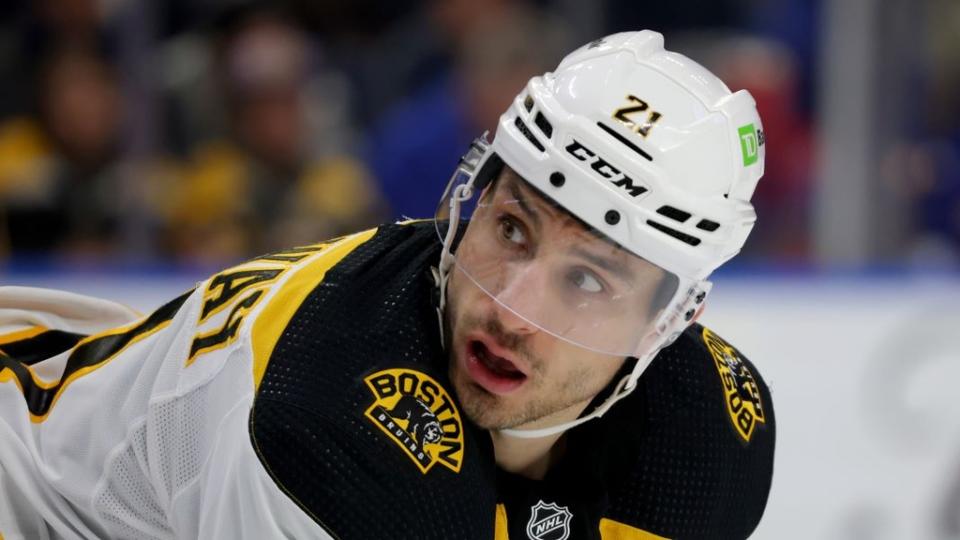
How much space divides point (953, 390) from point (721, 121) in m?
1.86

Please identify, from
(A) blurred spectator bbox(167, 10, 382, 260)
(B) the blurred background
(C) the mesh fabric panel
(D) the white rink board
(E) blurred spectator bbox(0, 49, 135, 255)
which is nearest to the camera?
(C) the mesh fabric panel

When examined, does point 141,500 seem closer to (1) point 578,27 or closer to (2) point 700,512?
(2) point 700,512

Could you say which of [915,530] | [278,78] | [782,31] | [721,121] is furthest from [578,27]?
[721,121]

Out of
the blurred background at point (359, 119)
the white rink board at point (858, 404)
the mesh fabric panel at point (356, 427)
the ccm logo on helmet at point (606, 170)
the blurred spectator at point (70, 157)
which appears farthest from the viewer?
the blurred spectator at point (70, 157)

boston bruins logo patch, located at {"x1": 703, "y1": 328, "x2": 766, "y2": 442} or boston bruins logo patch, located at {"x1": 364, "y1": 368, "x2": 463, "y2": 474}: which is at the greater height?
boston bruins logo patch, located at {"x1": 703, "y1": 328, "x2": 766, "y2": 442}

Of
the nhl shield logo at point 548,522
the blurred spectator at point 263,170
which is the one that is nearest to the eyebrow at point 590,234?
the nhl shield logo at point 548,522

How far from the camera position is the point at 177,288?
3902mm

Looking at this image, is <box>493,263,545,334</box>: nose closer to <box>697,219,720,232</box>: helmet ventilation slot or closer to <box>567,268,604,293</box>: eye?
<box>567,268,604,293</box>: eye

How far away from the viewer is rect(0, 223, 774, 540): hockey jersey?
1650mm

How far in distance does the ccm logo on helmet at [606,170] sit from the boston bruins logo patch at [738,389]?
0.48m

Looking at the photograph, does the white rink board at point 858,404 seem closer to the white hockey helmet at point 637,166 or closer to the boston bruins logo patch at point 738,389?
the boston bruins logo patch at point 738,389

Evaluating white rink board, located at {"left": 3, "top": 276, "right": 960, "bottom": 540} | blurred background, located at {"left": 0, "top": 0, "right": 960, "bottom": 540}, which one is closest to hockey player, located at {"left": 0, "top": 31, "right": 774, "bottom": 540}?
white rink board, located at {"left": 3, "top": 276, "right": 960, "bottom": 540}

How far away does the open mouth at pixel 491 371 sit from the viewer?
181cm

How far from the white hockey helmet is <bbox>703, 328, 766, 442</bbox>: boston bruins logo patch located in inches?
10.1
